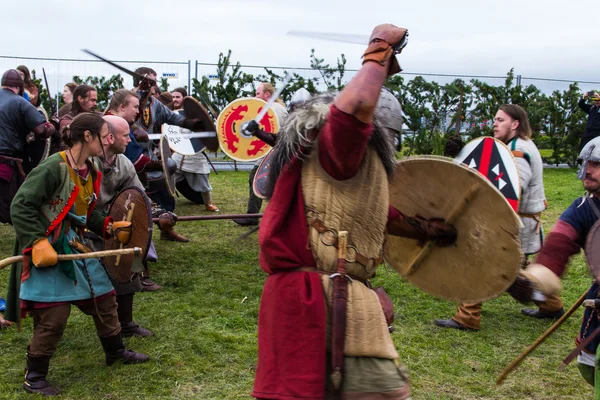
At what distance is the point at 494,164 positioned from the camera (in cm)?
471

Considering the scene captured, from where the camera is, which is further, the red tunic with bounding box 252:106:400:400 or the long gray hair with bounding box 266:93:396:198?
the long gray hair with bounding box 266:93:396:198

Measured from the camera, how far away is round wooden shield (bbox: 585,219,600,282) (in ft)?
8.05

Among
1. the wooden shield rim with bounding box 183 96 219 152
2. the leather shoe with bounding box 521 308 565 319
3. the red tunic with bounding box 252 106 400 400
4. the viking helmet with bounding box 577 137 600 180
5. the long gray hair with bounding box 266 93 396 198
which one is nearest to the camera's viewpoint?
the red tunic with bounding box 252 106 400 400

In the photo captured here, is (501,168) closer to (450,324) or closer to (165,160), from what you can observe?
(450,324)

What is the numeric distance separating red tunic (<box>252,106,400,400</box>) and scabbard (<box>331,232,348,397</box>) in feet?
0.12

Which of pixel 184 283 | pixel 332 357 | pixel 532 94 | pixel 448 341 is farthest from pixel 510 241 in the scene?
pixel 532 94

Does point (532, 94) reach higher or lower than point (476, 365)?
higher

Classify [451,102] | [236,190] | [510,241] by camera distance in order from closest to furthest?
[510,241]
[236,190]
[451,102]

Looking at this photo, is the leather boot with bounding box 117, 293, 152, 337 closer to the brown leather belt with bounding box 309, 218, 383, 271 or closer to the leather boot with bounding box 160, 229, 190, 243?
the brown leather belt with bounding box 309, 218, 383, 271

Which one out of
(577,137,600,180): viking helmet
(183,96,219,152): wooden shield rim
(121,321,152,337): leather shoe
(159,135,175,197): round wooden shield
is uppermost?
(577,137,600,180): viking helmet

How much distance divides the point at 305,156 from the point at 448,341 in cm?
293

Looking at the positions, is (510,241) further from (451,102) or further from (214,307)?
(451,102)

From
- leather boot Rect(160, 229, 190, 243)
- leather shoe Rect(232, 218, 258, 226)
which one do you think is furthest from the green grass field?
leather shoe Rect(232, 218, 258, 226)

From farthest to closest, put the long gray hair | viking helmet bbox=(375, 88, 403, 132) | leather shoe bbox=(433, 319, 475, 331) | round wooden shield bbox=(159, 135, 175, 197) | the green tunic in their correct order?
round wooden shield bbox=(159, 135, 175, 197)
leather shoe bbox=(433, 319, 475, 331)
the green tunic
viking helmet bbox=(375, 88, 403, 132)
the long gray hair
